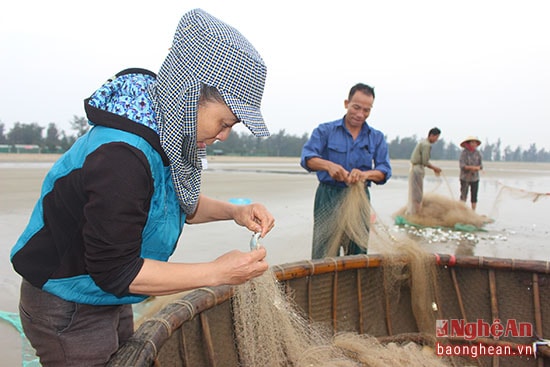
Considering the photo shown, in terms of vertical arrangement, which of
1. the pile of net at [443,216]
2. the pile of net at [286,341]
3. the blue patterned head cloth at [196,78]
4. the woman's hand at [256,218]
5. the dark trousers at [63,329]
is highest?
the blue patterned head cloth at [196,78]

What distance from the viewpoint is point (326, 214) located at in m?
3.64

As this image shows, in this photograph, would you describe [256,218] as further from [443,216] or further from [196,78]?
[443,216]

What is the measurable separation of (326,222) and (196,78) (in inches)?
99.5

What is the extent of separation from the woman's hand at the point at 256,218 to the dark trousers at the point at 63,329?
2.15 feet

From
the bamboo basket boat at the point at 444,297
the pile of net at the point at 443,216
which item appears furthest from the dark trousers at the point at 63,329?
the pile of net at the point at 443,216

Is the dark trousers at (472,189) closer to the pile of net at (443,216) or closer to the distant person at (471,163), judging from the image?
the distant person at (471,163)

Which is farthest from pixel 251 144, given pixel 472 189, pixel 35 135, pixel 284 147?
pixel 472 189

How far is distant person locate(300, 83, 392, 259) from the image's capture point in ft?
11.8

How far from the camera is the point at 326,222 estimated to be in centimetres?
354

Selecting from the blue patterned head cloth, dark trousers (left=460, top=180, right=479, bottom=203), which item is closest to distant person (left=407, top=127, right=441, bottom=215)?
dark trousers (left=460, top=180, right=479, bottom=203)

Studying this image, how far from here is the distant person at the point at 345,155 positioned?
361 centimetres

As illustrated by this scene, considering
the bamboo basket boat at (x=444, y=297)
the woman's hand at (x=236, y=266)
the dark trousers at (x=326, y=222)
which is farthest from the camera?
the dark trousers at (x=326, y=222)

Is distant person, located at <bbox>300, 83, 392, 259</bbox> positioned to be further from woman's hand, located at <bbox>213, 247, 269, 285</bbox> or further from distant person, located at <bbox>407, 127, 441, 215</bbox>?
distant person, located at <bbox>407, 127, 441, 215</bbox>

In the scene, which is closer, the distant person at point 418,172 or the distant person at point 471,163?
the distant person at point 418,172
